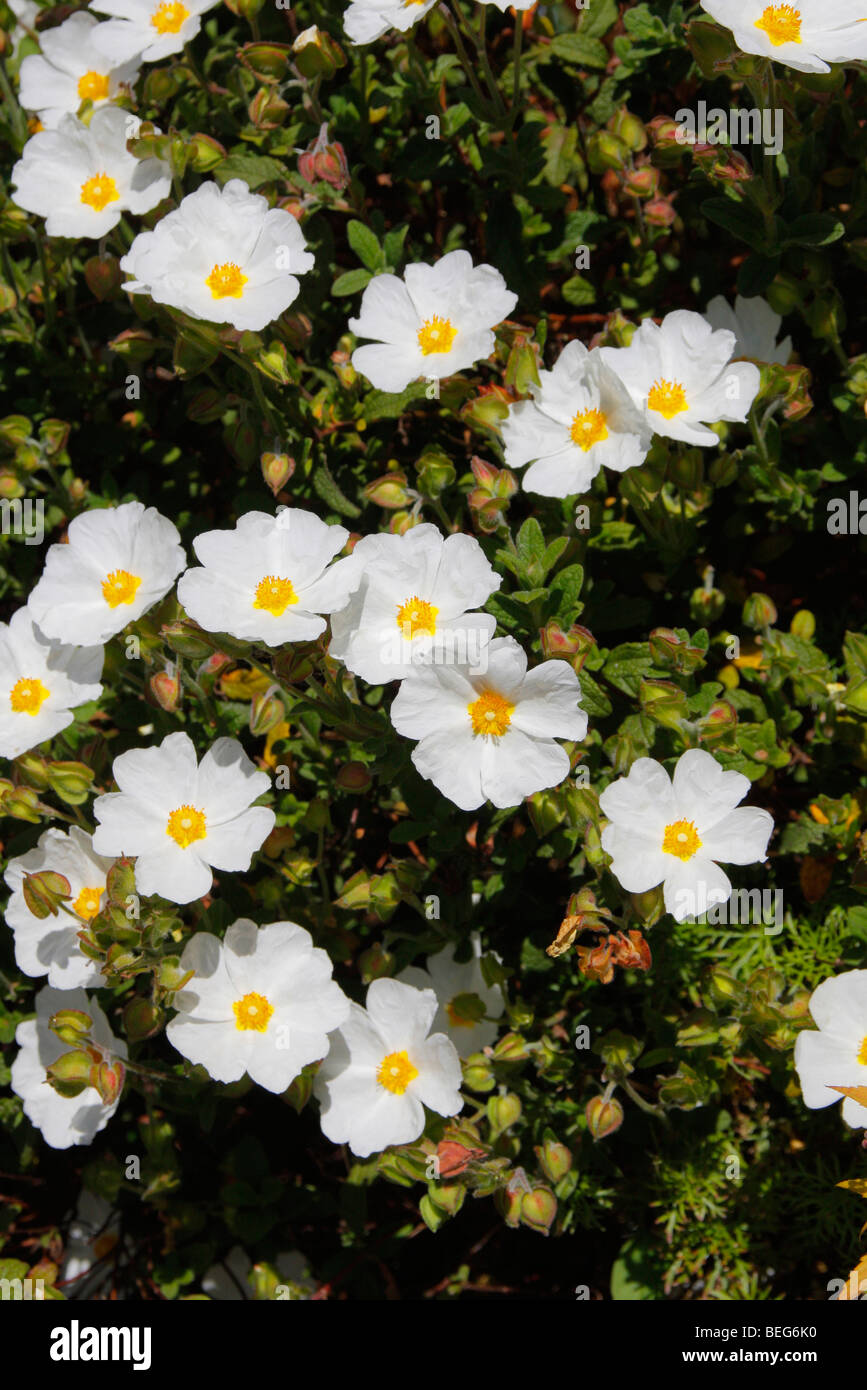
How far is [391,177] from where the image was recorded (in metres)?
3.02

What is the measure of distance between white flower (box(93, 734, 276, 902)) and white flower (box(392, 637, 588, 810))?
0.37 m

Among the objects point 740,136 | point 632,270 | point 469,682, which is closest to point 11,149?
point 632,270

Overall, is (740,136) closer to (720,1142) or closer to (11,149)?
(11,149)

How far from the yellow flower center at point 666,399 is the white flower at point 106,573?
96 cm

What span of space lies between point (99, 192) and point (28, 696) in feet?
3.73

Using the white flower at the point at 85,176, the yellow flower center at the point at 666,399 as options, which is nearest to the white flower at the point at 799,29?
the yellow flower center at the point at 666,399

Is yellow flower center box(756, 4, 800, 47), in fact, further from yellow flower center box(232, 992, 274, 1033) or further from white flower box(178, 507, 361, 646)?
yellow flower center box(232, 992, 274, 1033)

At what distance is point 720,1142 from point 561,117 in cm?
236

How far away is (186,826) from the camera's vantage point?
2369mm

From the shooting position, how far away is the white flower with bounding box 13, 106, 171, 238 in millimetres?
2736

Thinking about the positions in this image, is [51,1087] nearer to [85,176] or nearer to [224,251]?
[224,251]

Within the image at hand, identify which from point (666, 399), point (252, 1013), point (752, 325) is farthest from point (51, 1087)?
point (752, 325)

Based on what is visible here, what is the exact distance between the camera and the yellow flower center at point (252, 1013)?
7.70 ft

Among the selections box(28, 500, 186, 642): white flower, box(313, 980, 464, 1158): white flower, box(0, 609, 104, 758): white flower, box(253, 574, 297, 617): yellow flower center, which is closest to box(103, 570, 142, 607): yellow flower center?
box(28, 500, 186, 642): white flower
